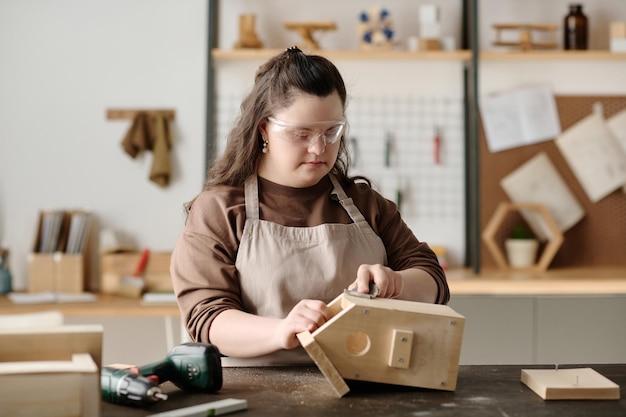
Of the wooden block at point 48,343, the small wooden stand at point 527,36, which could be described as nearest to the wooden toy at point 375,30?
the small wooden stand at point 527,36

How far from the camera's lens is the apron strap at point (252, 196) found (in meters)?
2.09

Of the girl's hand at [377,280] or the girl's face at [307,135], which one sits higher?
the girl's face at [307,135]

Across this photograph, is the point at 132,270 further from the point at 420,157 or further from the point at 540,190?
the point at 540,190

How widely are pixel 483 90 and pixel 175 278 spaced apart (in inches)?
105

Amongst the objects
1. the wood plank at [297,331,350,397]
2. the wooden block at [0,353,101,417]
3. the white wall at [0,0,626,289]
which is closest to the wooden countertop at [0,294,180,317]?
the white wall at [0,0,626,289]

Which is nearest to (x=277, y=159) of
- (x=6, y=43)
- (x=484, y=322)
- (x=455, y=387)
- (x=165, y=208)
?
(x=455, y=387)

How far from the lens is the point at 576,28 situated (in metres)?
4.18

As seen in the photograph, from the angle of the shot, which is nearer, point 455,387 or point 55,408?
point 55,408

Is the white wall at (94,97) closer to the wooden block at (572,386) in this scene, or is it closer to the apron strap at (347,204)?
the apron strap at (347,204)

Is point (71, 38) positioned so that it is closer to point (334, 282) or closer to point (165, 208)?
point (165, 208)

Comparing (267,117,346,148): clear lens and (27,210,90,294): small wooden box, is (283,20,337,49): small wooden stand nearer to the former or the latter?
(27,210,90,294): small wooden box

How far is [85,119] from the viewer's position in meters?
4.18

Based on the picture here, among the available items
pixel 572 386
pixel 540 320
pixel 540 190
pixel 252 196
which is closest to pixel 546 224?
pixel 540 190

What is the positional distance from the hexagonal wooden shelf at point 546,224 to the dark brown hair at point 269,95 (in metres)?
2.07
